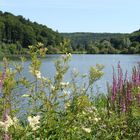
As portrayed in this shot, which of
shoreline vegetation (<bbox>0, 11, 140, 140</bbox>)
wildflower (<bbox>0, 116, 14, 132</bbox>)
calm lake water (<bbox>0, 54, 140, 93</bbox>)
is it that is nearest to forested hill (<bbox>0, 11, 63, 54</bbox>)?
calm lake water (<bbox>0, 54, 140, 93</bbox>)

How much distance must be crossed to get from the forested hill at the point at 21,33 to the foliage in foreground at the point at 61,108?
143457 mm

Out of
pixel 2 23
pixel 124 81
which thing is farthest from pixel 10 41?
pixel 124 81

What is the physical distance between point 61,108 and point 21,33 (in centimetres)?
15793

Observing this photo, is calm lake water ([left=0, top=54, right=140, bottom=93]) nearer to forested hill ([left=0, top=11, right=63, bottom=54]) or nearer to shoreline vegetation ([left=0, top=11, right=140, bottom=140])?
shoreline vegetation ([left=0, top=11, right=140, bottom=140])

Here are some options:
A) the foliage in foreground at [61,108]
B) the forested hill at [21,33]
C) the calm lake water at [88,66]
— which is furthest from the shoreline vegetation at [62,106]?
the forested hill at [21,33]

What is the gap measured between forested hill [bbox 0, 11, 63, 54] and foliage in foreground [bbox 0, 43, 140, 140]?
143457 mm

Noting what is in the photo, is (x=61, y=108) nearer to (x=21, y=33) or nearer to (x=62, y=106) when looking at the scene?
(x=62, y=106)

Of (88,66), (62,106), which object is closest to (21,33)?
(88,66)

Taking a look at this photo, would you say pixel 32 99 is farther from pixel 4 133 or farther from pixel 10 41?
pixel 10 41

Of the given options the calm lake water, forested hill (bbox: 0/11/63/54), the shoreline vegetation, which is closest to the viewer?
the shoreline vegetation

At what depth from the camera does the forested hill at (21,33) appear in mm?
158875

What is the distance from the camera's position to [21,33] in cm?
16325

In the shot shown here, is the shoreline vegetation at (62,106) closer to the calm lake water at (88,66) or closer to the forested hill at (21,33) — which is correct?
the calm lake water at (88,66)

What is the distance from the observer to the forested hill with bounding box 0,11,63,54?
6255 inches
